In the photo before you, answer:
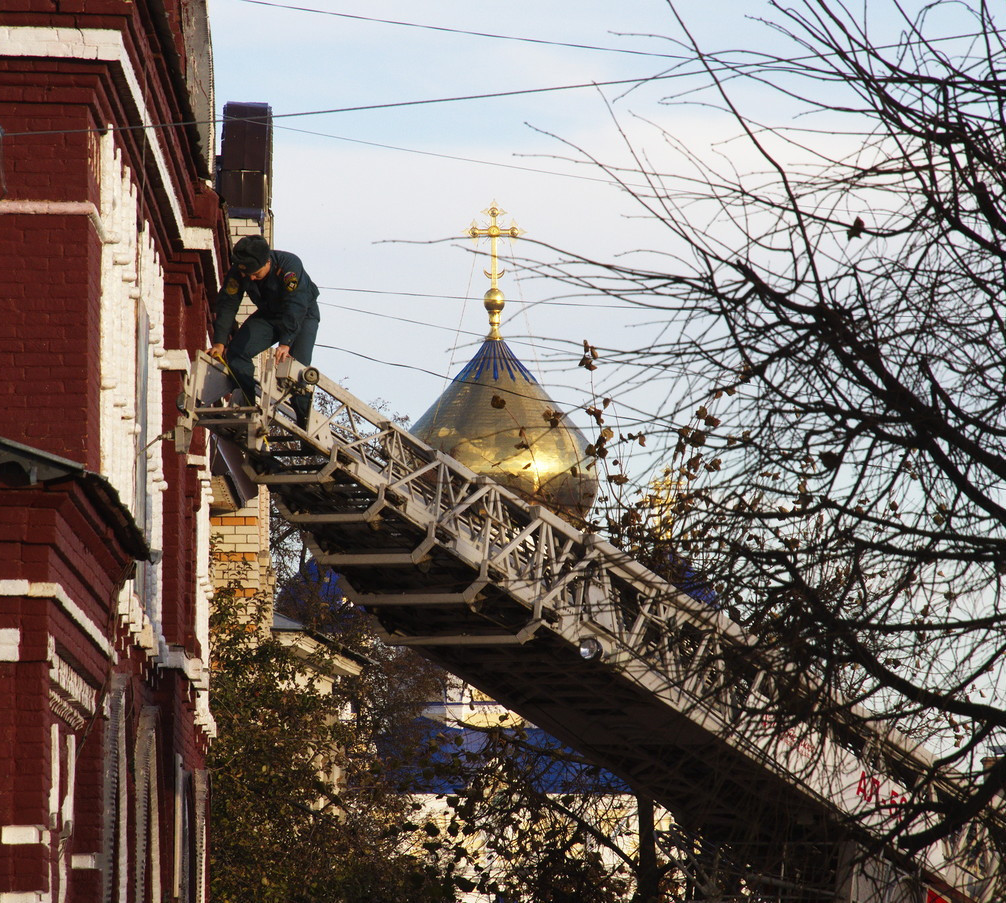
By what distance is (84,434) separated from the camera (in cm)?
1035

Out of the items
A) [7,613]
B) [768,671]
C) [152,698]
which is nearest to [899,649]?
[768,671]

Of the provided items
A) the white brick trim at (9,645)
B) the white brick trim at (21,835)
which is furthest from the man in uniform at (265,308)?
the white brick trim at (21,835)

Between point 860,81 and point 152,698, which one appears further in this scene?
point 152,698

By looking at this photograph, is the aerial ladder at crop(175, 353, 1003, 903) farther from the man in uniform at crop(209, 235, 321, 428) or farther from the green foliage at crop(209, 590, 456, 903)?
the green foliage at crop(209, 590, 456, 903)

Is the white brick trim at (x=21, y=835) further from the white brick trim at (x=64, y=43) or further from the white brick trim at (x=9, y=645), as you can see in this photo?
the white brick trim at (x=64, y=43)

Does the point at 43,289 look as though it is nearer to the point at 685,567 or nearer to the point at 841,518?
the point at 685,567

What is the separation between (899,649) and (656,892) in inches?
501

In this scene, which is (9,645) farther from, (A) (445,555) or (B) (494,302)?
(B) (494,302)

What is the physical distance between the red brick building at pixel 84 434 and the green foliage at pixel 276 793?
24.4 feet

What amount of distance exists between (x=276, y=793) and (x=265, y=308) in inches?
371

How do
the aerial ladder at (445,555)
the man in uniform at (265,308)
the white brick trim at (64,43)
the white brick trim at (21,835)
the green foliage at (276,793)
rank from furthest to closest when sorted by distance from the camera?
the green foliage at (276,793) → the man in uniform at (265,308) → the aerial ladder at (445,555) → the white brick trim at (64,43) → the white brick trim at (21,835)

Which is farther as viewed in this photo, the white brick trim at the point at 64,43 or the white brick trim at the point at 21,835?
the white brick trim at the point at 64,43

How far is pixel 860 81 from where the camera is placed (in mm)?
6418

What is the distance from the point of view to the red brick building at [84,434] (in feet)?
30.1
